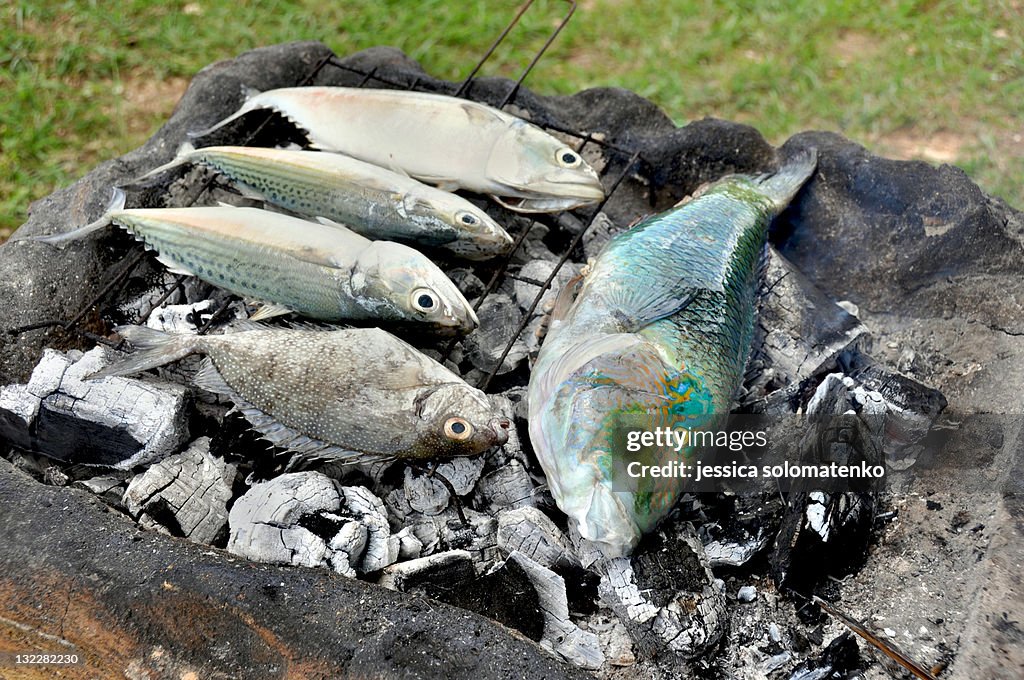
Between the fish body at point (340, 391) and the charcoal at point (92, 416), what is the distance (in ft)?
0.34

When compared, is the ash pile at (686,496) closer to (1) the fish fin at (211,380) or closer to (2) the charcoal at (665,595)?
(2) the charcoal at (665,595)

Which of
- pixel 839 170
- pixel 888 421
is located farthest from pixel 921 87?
pixel 888 421

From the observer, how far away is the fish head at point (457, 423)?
2.76m

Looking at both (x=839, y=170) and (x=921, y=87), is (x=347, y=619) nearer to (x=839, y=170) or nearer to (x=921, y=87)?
(x=839, y=170)

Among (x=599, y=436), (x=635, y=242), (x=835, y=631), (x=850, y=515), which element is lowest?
(x=835, y=631)

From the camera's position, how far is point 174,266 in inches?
131

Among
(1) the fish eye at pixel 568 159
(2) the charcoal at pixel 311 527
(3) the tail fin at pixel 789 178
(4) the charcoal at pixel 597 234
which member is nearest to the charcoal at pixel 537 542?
(2) the charcoal at pixel 311 527

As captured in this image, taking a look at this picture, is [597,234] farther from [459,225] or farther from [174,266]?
[174,266]

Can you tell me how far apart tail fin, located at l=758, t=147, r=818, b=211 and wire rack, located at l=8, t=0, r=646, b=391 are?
0.64 m

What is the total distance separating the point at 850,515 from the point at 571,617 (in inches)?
40.0

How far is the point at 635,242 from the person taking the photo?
326cm

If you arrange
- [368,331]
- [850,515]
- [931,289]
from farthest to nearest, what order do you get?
[931,289], [368,331], [850,515]

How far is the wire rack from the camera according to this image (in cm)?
323

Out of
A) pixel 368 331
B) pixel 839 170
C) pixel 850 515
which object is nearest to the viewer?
pixel 850 515
